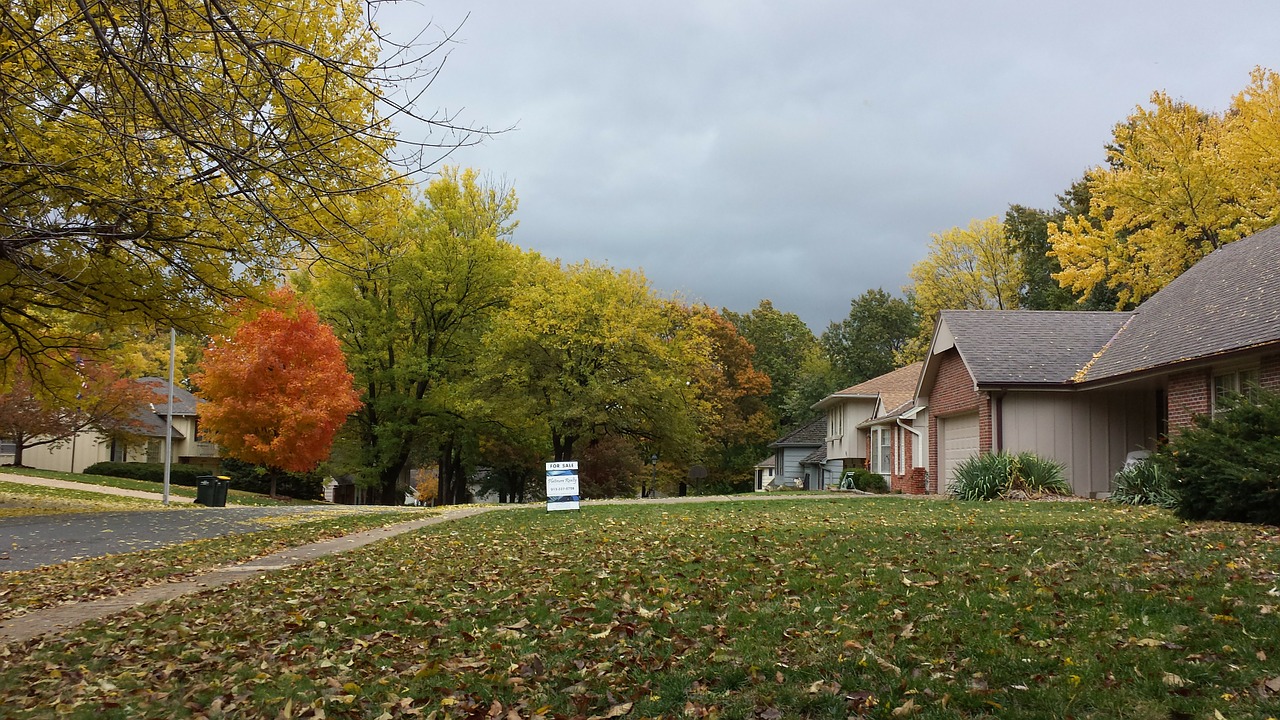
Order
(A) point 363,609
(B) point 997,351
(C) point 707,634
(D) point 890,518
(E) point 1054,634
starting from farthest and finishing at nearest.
→ (B) point 997,351
(D) point 890,518
(A) point 363,609
(C) point 707,634
(E) point 1054,634

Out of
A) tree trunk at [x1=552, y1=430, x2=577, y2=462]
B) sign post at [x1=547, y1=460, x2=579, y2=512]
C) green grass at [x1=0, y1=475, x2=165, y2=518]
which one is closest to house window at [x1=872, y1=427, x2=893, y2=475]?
tree trunk at [x1=552, y1=430, x2=577, y2=462]

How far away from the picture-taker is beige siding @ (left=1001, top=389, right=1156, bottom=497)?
68.0 ft

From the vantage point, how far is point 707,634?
5.96 metres

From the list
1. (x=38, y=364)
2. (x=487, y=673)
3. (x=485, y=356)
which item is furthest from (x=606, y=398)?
(x=487, y=673)

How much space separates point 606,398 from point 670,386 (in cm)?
257

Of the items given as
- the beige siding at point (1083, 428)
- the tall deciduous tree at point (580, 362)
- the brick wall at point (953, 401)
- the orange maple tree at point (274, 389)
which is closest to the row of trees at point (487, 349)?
the tall deciduous tree at point (580, 362)

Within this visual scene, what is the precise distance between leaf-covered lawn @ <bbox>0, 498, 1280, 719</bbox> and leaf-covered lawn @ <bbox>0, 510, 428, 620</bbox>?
1.42 meters

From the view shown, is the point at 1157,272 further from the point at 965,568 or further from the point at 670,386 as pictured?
the point at 965,568

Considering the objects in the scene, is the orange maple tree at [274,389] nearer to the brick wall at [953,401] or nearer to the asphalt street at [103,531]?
the asphalt street at [103,531]

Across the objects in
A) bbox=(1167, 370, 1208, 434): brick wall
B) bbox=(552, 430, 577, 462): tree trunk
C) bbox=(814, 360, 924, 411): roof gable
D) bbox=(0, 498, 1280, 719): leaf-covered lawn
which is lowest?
bbox=(0, 498, 1280, 719): leaf-covered lawn

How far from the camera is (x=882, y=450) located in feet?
108

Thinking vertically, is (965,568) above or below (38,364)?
below

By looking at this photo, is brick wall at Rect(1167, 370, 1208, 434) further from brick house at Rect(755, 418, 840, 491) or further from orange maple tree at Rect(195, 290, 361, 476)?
brick house at Rect(755, 418, 840, 491)

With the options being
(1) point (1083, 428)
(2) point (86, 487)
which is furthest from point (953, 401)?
(2) point (86, 487)
